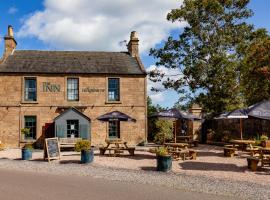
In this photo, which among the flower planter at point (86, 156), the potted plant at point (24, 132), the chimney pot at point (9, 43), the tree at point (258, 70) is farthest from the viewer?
the chimney pot at point (9, 43)

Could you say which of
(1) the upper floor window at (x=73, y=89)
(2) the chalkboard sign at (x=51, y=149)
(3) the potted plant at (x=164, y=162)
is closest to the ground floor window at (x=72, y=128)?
(1) the upper floor window at (x=73, y=89)

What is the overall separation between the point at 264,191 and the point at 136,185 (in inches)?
141

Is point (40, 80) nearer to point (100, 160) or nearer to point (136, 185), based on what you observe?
point (100, 160)

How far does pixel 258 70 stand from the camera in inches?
878

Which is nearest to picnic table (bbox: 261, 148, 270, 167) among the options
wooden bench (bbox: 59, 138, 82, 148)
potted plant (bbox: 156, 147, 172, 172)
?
potted plant (bbox: 156, 147, 172, 172)

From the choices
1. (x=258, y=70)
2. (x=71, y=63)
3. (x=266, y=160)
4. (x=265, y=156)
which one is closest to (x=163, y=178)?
(x=266, y=160)

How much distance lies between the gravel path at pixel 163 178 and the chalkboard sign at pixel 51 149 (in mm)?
1200

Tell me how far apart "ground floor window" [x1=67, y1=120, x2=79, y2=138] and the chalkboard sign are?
308 inches

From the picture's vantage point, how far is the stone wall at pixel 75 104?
2673 cm

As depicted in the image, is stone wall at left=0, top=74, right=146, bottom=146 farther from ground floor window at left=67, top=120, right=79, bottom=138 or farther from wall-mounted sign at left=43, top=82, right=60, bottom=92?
ground floor window at left=67, top=120, right=79, bottom=138

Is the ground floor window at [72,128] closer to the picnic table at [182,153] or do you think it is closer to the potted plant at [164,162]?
the picnic table at [182,153]

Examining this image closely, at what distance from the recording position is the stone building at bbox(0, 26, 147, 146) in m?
26.7

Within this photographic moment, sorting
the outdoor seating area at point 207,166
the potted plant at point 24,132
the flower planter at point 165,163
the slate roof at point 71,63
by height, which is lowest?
the outdoor seating area at point 207,166

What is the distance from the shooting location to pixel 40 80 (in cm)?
2722
